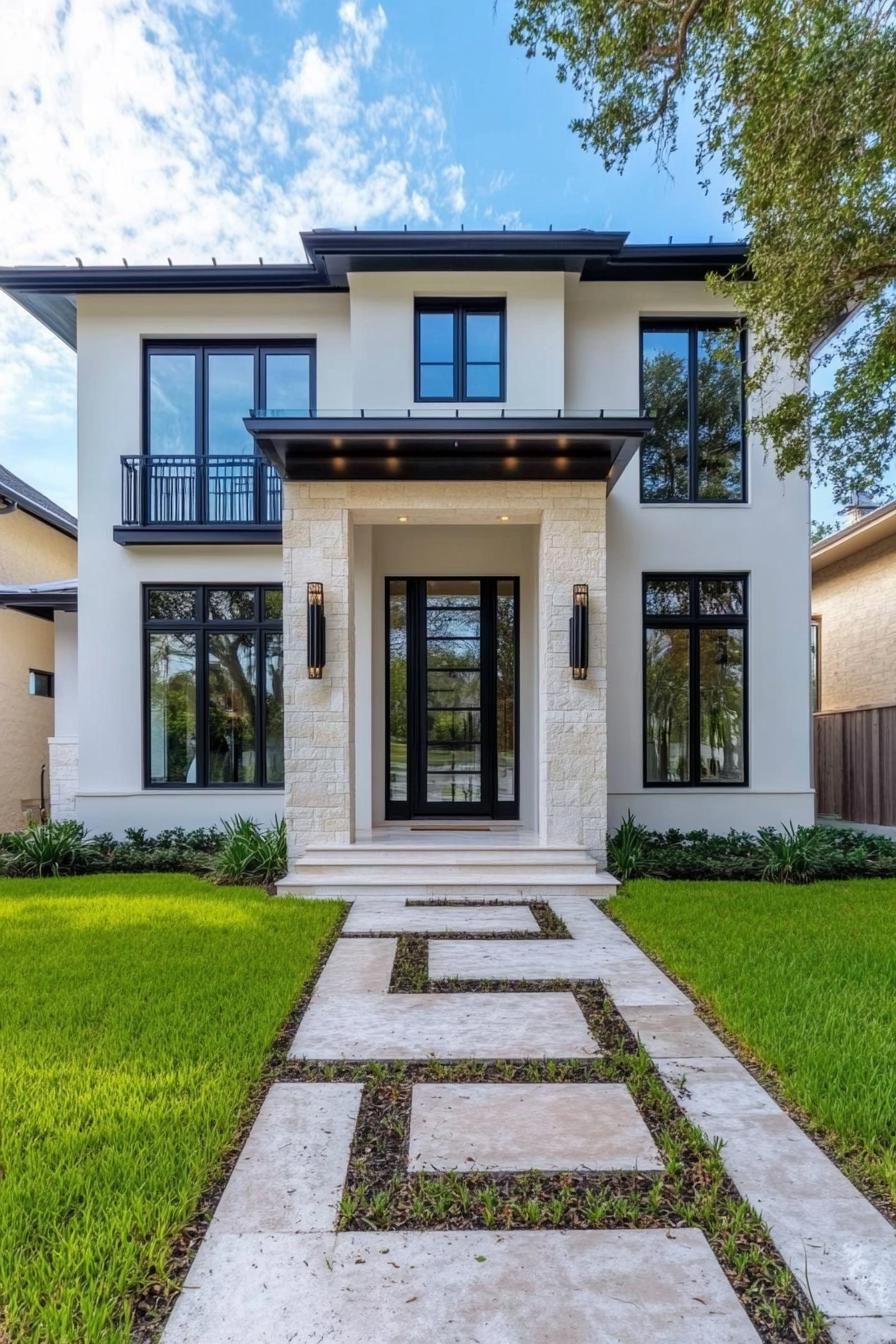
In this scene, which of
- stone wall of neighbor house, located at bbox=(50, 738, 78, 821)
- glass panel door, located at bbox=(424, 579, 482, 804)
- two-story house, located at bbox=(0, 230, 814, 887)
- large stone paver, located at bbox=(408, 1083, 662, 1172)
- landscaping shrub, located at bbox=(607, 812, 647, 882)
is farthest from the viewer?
stone wall of neighbor house, located at bbox=(50, 738, 78, 821)

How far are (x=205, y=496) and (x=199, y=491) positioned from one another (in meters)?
0.10

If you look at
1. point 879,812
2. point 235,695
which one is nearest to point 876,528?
point 879,812

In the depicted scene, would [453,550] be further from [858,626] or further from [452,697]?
[858,626]

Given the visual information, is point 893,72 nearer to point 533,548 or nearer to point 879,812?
point 533,548

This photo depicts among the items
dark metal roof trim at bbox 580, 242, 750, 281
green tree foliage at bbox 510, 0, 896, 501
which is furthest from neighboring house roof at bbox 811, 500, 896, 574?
dark metal roof trim at bbox 580, 242, 750, 281

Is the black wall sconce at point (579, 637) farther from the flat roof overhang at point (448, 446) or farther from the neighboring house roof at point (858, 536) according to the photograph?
the neighboring house roof at point (858, 536)

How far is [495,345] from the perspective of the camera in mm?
8555

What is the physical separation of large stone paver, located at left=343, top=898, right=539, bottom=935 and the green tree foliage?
5.08 meters

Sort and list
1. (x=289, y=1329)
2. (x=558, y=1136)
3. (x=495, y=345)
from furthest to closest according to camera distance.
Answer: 1. (x=495, y=345)
2. (x=558, y=1136)
3. (x=289, y=1329)

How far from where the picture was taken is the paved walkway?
1.85m

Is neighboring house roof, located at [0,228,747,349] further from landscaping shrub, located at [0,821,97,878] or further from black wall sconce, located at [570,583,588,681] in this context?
landscaping shrub, located at [0,821,97,878]

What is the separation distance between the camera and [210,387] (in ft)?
29.9

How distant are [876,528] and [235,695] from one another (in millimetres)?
9363

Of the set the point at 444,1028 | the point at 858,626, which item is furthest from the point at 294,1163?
the point at 858,626
